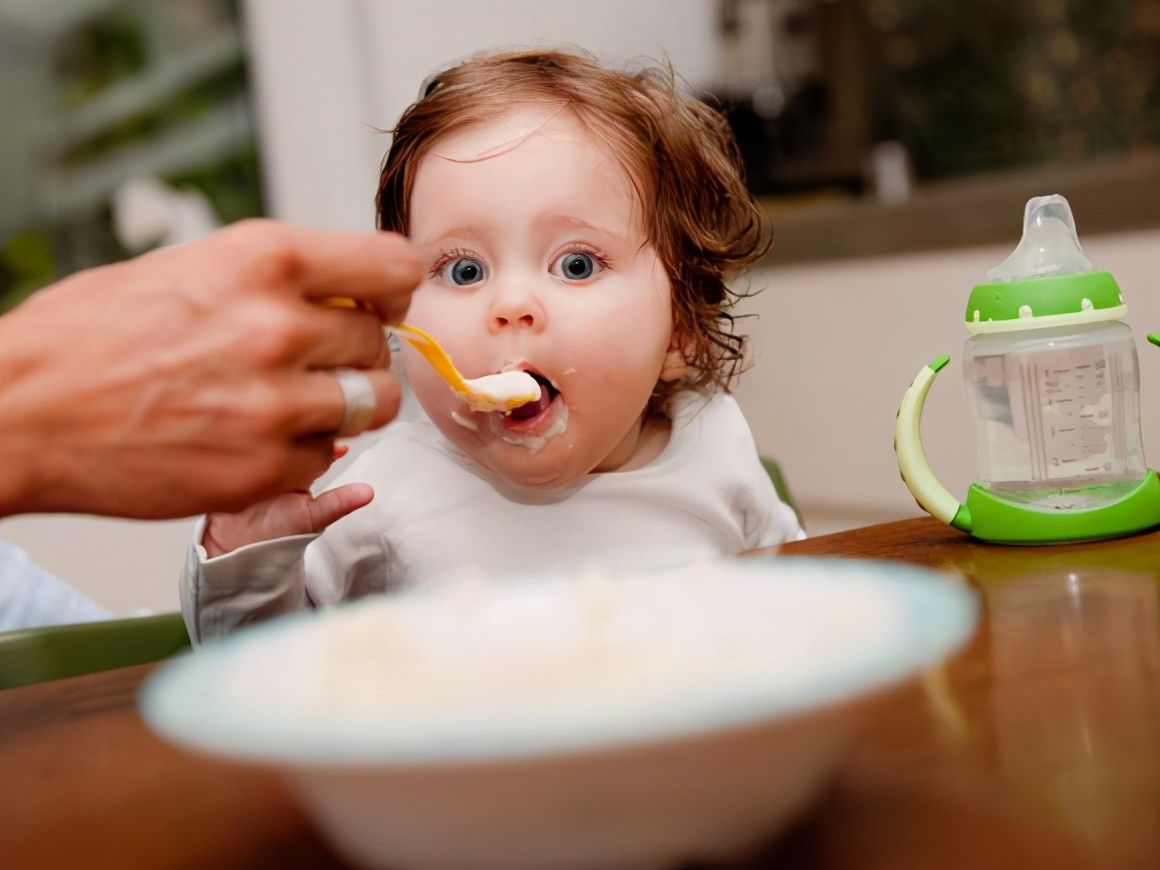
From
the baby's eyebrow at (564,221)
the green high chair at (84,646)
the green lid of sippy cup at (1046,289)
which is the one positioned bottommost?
the green high chair at (84,646)

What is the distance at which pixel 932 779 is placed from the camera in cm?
50

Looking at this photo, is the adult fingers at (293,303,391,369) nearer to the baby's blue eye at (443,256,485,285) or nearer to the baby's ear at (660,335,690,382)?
the baby's blue eye at (443,256,485,285)

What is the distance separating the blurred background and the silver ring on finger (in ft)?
7.20

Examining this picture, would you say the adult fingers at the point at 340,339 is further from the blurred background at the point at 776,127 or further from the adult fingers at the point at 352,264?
the blurred background at the point at 776,127

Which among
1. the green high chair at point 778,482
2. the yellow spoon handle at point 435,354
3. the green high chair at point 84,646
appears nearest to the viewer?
the yellow spoon handle at point 435,354

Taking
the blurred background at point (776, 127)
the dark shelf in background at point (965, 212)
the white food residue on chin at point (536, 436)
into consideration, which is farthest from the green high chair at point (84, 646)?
the dark shelf in background at point (965, 212)

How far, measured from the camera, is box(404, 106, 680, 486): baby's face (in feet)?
3.67

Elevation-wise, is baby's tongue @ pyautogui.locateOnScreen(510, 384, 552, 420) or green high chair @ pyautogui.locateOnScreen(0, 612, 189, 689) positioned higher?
baby's tongue @ pyautogui.locateOnScreen(510, 384, 552, 420)

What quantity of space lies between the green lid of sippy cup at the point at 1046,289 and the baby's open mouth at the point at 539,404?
35 cm

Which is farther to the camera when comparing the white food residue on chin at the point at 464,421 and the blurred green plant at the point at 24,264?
the blurred green plant at the point at 24,264

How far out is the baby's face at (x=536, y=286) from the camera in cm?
112

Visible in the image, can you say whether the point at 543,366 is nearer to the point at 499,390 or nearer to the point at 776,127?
the point at 499,390

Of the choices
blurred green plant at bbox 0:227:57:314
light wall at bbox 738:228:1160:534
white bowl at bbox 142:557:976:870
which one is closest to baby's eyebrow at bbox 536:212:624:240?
white bowl at bbox 142:557:976:870

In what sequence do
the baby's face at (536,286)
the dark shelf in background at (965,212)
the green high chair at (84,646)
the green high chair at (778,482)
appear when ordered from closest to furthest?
the green high chair at (84,646) < the baby's face at (536,286) < the green high chair at (778,482) < the dark shelf in background at (965,212)
